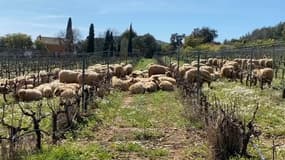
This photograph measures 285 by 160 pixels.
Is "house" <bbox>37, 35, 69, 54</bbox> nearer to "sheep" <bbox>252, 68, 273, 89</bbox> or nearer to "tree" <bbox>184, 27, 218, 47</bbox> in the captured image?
"tree" <bbox>184, 27, 218, 47</bbox>

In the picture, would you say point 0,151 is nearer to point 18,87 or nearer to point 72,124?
point 72,124

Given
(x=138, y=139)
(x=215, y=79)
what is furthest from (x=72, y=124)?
(x=215, y=79)

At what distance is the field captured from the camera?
33.6ft

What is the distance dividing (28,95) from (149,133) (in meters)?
10.1

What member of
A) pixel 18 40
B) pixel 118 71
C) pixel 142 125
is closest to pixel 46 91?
pixel 142 125

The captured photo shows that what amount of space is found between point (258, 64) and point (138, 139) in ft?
79.1

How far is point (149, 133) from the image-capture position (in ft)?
41.8

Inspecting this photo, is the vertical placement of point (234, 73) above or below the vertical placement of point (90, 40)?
below

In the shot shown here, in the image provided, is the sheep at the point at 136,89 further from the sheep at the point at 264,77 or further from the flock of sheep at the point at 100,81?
the sheep at the point at 264,77

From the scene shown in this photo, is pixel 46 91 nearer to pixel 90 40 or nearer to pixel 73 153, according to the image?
pixel 73 153

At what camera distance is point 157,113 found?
56.0ft

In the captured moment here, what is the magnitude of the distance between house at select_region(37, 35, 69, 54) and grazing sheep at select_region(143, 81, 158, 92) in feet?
224

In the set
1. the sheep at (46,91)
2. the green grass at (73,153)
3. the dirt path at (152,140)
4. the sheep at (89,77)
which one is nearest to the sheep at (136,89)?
the sheep at (89,77)

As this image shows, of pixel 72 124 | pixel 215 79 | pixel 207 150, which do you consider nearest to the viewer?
pixel 207 150
